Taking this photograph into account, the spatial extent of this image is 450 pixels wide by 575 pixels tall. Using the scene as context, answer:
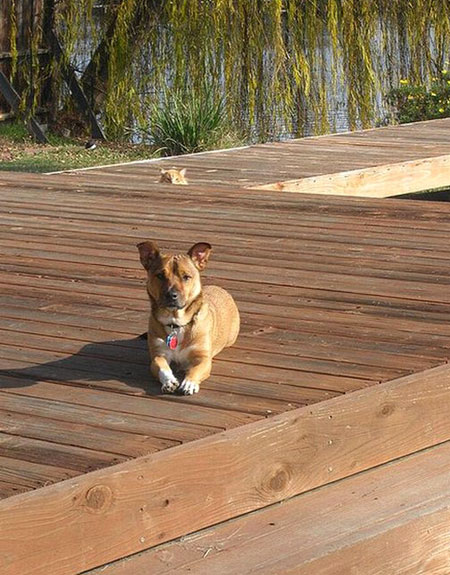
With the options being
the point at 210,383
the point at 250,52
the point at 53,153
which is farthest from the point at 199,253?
the point at 250,52

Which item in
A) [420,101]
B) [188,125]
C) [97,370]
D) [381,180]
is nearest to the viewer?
[97,370]

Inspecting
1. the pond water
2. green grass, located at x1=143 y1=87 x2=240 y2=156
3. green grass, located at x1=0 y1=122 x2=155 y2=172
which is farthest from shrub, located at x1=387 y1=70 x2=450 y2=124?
green grass, located at x1=0 y1=122 x2=155 y2=172

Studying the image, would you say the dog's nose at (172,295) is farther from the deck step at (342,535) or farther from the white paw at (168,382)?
the deck step at (342,535)

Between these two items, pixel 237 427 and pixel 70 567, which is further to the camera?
pixel 237 427

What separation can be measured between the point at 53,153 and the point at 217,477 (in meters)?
11.2

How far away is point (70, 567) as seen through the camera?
321 cm

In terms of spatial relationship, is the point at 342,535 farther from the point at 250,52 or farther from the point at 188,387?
the point at 250,52

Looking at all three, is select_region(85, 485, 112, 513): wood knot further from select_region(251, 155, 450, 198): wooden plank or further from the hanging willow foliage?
the hanging willow foliage

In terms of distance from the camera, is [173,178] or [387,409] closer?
[387,409]

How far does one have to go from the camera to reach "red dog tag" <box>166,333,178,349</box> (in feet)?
13.2

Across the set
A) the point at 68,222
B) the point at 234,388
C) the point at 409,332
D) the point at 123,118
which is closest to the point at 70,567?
the point at 234,388

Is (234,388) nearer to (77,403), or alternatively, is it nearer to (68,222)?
(77,403)

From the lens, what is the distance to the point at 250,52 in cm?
1507

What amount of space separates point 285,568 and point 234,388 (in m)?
0.69
